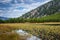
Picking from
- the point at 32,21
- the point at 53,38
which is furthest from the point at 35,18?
the point at 53,38

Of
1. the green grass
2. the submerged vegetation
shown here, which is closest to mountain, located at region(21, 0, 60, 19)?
the green grass

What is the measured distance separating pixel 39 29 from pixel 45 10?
47 cm

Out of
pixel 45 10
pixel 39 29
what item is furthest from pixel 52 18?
pixel 39 29

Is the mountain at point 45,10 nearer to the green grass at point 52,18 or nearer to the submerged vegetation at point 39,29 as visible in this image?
the green grass at point 52,18

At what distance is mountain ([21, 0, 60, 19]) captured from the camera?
3.57m

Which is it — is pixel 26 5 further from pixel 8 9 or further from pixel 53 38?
pixel 53 38

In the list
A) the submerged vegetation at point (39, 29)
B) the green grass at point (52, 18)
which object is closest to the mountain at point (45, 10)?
the green grass at point (52, 18)

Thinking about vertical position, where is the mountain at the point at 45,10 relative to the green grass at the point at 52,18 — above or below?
above

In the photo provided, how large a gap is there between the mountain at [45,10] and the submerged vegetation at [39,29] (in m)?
0.21

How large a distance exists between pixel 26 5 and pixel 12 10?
35 cm

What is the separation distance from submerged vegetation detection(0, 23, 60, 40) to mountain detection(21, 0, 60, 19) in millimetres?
210

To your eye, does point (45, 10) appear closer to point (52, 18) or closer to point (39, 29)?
point (52, 18)

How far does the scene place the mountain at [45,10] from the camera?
3574mm

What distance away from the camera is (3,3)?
3.59m
